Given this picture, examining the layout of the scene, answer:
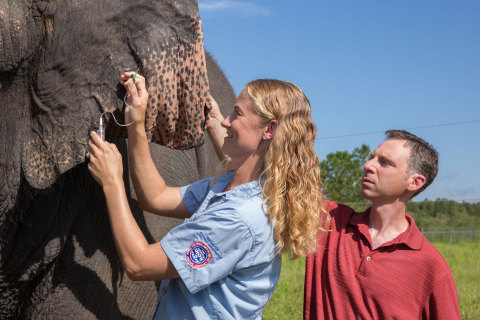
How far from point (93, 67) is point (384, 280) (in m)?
1.50

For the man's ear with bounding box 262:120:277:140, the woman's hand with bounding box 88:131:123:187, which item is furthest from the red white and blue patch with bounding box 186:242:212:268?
the man's ear with bounding box 262:120:277:140

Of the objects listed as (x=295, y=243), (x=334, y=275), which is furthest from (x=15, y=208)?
(x=334, y=275)

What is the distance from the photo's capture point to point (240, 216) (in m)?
2.38

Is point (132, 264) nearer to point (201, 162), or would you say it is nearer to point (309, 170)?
point (309, 170)

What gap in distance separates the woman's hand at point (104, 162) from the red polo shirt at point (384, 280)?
3.55ft

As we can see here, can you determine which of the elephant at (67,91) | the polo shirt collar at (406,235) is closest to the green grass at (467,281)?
the polo shirt collar at (406,235)

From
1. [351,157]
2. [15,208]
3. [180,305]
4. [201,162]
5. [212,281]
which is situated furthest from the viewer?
[351,157]

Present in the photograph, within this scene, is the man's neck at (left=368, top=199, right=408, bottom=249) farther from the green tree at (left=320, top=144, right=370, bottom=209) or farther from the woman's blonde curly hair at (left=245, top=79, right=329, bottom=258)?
the green tree at (left=320, top=144, right=370, bottom=209)

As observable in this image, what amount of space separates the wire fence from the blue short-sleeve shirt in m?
25.0

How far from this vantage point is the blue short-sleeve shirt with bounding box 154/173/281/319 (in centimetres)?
236

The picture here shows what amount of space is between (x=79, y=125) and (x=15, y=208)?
0.67 m

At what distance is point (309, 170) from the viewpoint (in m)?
2.57

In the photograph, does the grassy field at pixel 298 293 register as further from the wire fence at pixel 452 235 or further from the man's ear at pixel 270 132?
the wire fence at pixel 452 235

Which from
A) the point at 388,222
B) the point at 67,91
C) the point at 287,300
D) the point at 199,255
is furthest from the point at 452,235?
the point at 67,91
